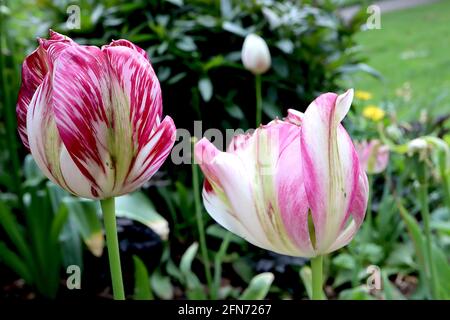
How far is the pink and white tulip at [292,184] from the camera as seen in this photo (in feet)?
0.97

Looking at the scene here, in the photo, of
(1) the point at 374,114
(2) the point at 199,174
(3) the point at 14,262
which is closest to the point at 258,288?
(2) the point at 199,174

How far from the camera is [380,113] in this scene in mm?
1776

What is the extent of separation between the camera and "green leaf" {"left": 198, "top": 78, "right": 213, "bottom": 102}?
126 centimetres

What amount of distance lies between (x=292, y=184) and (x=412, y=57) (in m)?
3.51

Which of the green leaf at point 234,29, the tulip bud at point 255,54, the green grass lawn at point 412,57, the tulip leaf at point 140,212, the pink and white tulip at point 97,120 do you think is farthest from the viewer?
the green grass lawn at point 412,57

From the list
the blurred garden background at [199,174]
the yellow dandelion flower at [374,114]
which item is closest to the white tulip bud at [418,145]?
the blurred garden background at [199,174]

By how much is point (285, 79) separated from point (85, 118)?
111 centimetres

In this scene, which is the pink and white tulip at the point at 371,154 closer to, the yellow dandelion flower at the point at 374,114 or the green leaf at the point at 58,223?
the green leaf at the point at 58,223

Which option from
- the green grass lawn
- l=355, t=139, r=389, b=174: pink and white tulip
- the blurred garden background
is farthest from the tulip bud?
the green grass lawn

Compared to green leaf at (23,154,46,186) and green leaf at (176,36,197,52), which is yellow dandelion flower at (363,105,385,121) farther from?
green leaf at (23,154,46,186)

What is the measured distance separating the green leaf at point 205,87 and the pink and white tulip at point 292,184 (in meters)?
0.94

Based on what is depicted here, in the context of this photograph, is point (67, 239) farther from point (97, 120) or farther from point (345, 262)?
point (97, 120)

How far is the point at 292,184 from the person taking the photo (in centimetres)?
31
